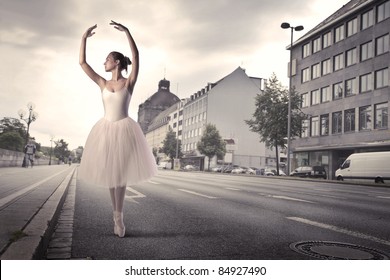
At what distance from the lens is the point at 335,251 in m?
3.51

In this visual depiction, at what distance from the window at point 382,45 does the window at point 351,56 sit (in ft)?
9.07

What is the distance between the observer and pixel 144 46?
11.8ft

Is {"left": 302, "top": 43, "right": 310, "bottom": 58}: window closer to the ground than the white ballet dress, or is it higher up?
higher up

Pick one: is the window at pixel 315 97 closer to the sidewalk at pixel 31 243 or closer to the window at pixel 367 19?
the window at pixel 367 19

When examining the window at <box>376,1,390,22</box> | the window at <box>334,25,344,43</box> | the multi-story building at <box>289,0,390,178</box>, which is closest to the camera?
the window at <box>376,1,390,22</box>

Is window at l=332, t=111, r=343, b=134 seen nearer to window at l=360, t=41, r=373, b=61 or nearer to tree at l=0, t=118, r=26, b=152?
window at l=360, t=41, r=373, b=61

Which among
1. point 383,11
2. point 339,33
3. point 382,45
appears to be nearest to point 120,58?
point 382,45

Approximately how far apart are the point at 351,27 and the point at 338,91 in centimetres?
610

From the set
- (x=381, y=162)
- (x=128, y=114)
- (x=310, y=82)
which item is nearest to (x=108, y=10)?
(x=128, y=114)

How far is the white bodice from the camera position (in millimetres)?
3096

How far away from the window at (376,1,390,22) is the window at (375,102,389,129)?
734cm

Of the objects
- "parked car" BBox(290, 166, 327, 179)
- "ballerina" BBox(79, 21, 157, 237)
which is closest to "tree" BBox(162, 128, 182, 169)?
"parked car" BBox(290, 166, 327, 179)
